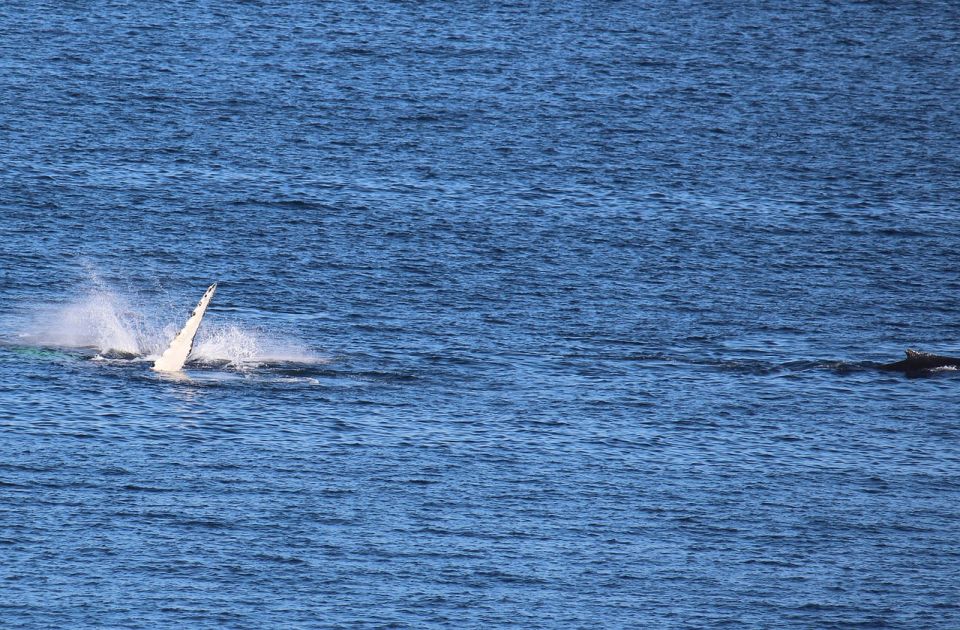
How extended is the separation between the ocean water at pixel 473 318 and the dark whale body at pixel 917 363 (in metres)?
0.62

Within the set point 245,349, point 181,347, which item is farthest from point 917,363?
point 181,347

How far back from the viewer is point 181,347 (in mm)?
69188

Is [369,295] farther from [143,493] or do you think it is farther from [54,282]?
[143,493]

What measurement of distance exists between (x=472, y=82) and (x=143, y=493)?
275 ft

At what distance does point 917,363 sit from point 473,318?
22606 millimetres

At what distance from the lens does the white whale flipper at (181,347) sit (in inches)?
2687

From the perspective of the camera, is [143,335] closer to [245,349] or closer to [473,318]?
[245,349]

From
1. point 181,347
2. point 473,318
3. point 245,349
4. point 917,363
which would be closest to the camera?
point 181,347

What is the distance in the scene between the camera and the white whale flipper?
224ft

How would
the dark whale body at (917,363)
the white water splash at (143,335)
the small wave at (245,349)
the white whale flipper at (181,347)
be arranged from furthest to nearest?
1. the dark whale body at (917,363)
2. the white water splash at (143,335)
3. the small wave at (245,349)
4. the white whale flipper at (181,347)

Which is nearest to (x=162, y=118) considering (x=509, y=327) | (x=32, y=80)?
(x=32, y=80)

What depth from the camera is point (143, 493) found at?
186 feet

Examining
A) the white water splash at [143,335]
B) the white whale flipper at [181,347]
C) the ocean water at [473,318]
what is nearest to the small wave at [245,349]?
the white water splash at [143,335]

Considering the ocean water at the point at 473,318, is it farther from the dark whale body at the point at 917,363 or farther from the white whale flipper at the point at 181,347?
the white whale flipper at the point at 181,347
